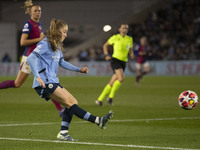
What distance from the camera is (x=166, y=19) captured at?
38.2 meters

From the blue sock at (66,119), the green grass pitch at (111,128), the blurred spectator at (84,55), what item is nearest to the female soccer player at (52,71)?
the blue sock at (66,119)

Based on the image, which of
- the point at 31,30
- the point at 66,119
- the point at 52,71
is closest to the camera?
the point at 52,71

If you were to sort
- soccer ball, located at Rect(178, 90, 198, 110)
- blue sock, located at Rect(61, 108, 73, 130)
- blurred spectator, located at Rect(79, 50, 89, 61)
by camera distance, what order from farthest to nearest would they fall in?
blurred spectator, located at Rect(79, 50, 89, 61) < soccer ball, located at Rect(178, 90, 198, 110) < blue sock, located at Rect(61, 108, 73, 130)

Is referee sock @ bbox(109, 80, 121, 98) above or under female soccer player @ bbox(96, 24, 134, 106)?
under

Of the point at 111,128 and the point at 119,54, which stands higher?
the point at 119,54

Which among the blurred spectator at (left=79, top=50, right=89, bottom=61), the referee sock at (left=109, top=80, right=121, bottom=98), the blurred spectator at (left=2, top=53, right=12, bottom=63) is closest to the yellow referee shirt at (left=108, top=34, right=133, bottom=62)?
the referee sock at (left=109, top=80, right=121, bottom=98)

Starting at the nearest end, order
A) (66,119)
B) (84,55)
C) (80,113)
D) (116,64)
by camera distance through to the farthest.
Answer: (80,113), (66,119), (116,64), (84,55)

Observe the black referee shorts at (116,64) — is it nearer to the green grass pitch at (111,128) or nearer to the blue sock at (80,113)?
the green grass pitch at (111,128)

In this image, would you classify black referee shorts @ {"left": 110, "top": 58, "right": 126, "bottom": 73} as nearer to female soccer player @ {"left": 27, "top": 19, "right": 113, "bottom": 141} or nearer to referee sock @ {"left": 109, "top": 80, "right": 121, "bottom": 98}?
referee sock @ {"left": 109, "top": 80, "right": 121, "bottom": 98}

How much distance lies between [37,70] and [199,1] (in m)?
31.5

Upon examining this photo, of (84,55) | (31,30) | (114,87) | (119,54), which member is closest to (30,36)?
(31,30)

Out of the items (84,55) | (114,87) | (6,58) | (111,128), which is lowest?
(111,128)

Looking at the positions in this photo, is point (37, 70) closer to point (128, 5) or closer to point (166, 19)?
point (166, 19)

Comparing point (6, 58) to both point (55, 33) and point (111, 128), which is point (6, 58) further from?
point (55, 33)
